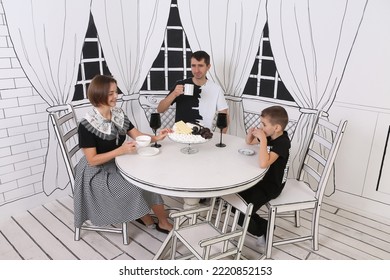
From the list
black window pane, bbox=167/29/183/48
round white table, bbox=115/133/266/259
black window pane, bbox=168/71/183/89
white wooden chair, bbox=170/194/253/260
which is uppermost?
black window pane, bbox=167/29/183/48

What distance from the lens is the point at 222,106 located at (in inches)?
115

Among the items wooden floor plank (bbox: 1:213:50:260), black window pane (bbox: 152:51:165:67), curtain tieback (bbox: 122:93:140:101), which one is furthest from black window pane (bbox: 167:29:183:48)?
wooden floor plank (bbox: 1:213:50:260)

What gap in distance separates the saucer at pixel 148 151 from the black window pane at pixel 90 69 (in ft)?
4.20

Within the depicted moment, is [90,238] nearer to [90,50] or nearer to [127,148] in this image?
[127,148]

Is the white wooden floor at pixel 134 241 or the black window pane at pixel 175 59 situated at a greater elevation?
the black window pane at pixel 175 59

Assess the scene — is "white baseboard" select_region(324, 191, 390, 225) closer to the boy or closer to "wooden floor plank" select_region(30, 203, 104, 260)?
the boy

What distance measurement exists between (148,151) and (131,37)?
1700 mm

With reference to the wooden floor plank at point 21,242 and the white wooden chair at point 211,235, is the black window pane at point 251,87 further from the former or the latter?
the wooden floor plank at point 21,242

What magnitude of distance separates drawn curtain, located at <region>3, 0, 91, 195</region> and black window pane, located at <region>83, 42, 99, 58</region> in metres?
0.05

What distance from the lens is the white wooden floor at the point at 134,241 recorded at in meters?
2.27

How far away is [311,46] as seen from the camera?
2809mm

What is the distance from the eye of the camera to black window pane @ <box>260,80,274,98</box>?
10.4 feet

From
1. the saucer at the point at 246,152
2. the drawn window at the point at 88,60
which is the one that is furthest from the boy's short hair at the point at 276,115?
the drawn window at the point at 88,60

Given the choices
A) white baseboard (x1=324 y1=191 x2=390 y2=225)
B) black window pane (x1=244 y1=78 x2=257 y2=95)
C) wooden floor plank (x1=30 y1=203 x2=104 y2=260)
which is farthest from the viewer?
black window pane (x1=244 y1=78 x2=257 y2=95)
